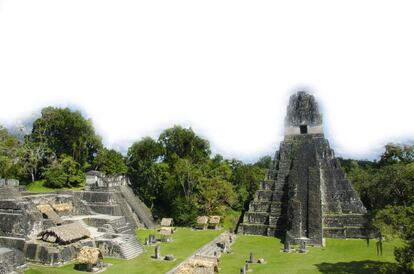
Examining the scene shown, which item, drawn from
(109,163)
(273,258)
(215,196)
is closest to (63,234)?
(273,258)

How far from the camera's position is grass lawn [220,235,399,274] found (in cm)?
1845

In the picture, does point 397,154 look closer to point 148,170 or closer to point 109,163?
point 148,170

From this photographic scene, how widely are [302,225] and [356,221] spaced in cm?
428

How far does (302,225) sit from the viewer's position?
27.0m

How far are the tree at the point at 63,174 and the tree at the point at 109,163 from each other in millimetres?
2760

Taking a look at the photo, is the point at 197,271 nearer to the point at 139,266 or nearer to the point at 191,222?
the point at 139,266

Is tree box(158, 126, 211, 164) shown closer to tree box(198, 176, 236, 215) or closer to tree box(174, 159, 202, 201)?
tree box(174, 159, 202, 201)

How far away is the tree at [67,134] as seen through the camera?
41594 mm

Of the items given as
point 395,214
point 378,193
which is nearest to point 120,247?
point 395,214

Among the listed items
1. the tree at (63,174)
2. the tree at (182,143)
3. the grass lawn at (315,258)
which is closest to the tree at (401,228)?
the grass lawn at (315,258)

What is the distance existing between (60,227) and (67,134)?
24.6 metres

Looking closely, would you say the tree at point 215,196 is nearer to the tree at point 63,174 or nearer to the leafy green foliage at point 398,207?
the leafy green foliage at point 398,207

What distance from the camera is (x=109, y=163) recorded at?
42000 millimetres

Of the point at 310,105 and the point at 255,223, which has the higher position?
the point at 310,105
